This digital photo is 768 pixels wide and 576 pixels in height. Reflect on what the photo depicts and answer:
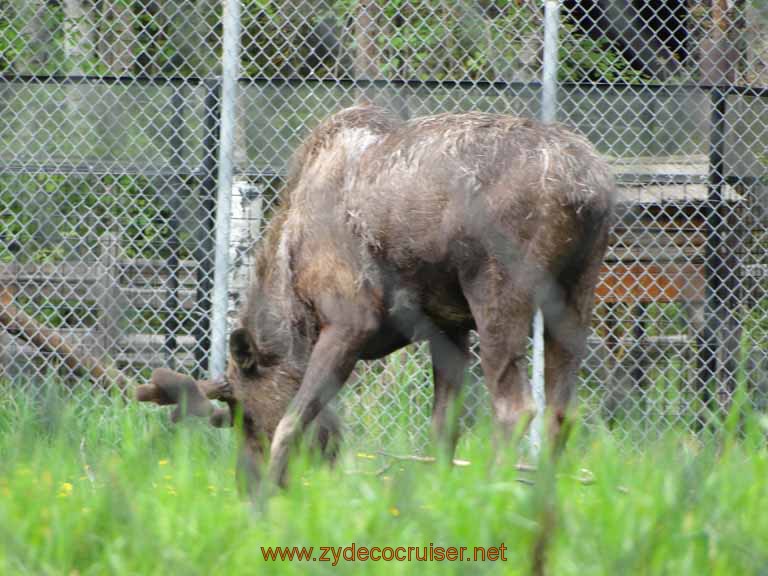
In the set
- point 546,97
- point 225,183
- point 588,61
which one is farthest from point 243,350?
point 588,61

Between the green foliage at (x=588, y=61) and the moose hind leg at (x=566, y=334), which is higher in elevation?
the green foliage at (x=588, y=61)

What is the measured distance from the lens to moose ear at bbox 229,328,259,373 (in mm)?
5652

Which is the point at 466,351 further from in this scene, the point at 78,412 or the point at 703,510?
the point at 703,510

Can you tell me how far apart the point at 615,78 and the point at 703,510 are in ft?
15.4

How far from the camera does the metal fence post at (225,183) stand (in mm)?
6391

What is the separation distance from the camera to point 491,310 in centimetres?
491

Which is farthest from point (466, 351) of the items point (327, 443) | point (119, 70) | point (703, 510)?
point (703, 510)

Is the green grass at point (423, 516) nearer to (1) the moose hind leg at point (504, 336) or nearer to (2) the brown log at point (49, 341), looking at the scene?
(1) the moose hind leg at point (504, 336)

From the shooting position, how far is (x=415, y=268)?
514cm

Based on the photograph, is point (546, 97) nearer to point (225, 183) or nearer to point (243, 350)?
point (225, 183)

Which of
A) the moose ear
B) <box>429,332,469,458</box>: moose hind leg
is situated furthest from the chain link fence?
the moose ear

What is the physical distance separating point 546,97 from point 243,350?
7.21 feet

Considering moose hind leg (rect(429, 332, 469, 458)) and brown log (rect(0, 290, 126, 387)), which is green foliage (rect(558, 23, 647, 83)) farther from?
brown log (rect(0, 290, 126, 387))

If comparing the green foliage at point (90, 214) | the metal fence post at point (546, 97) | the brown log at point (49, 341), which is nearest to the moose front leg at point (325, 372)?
the metal fence post at point (546, 97)
